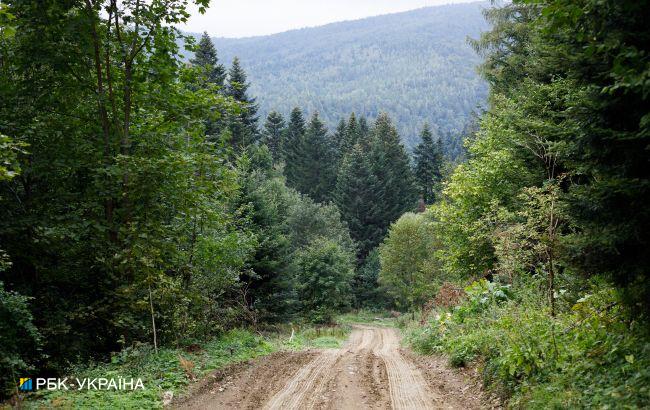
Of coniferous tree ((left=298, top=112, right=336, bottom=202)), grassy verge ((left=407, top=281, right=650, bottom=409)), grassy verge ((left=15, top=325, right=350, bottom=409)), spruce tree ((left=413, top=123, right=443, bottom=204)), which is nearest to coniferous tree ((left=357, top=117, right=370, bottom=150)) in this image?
coniferous tree ((left=298, top=112, right=336, bottom=202))

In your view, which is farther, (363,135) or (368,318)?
(363,135)

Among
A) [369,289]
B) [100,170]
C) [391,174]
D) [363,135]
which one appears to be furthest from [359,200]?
[100,170]

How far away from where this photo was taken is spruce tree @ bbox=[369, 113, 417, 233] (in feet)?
193

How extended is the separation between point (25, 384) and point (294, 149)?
5638 cm

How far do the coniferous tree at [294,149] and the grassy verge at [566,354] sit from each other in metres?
53.5

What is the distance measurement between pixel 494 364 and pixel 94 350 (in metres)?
8.48

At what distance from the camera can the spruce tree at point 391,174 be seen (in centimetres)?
5872

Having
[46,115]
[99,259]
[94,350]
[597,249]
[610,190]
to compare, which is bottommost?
[94,350]

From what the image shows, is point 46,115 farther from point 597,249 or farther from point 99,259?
point 597,249

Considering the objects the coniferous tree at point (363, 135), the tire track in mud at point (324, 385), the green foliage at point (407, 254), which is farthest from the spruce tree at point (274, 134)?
the tire track in mud at point (324, 385)

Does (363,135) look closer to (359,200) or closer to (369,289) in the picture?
(359,200)

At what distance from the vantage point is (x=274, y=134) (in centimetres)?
6881

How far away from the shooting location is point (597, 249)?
15.9 ft

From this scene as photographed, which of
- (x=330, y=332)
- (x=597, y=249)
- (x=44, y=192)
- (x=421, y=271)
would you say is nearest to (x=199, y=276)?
(x=44, y=192)
